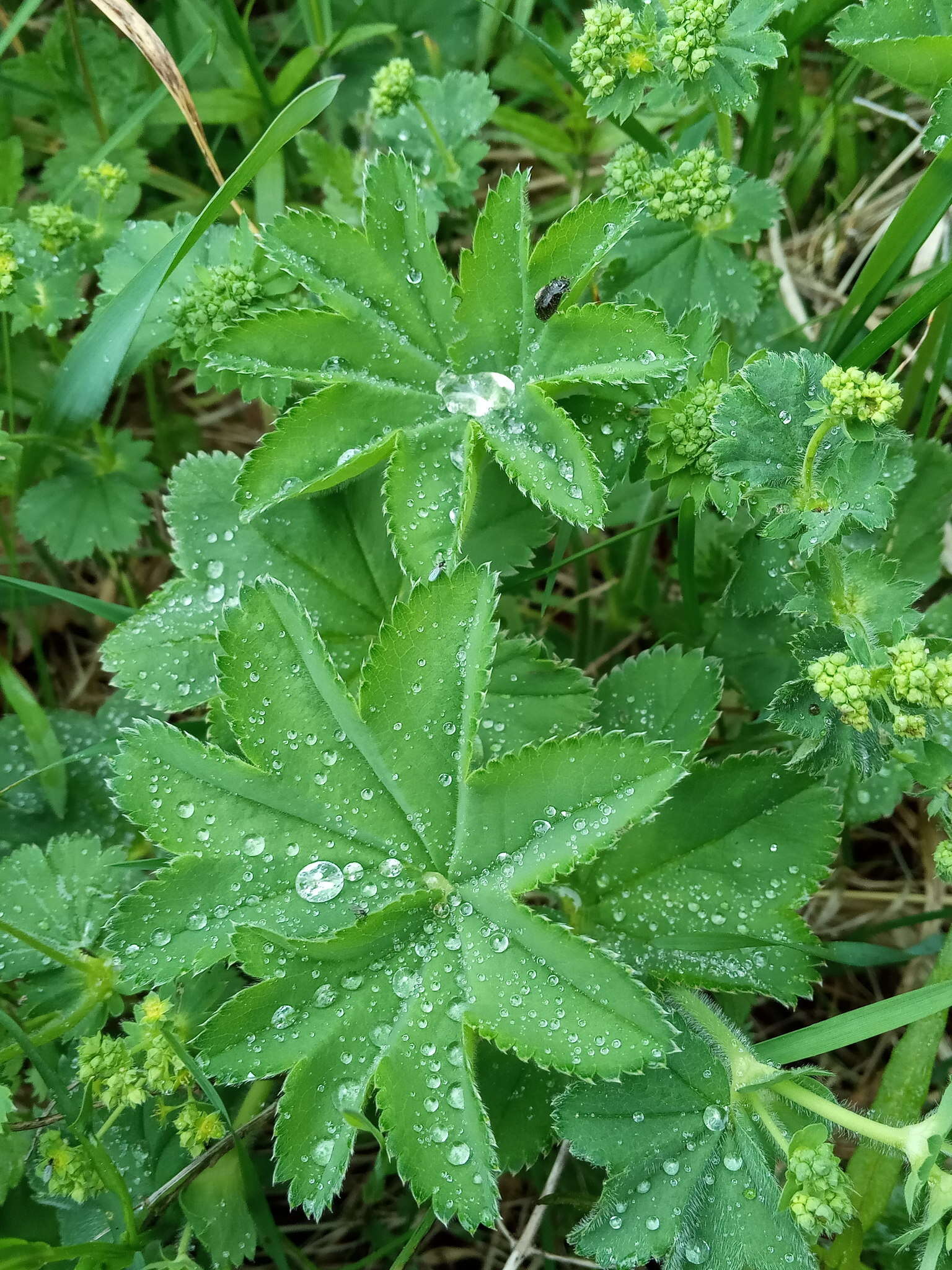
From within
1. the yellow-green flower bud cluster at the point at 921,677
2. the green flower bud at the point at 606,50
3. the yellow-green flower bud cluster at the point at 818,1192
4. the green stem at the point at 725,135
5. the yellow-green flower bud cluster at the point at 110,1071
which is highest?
the green flower bud at the point at 606,50

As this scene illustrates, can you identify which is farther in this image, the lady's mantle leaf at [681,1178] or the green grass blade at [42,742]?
the green grass blade at [42,742]

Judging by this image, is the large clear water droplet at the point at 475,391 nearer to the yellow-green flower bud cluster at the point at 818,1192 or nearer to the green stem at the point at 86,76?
the yellow-green flower bud cluster at the point at 818,1192

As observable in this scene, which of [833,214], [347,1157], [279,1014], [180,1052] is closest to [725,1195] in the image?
[347,1157]

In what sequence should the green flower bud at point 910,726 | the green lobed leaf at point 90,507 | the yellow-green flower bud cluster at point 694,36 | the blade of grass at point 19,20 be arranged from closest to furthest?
the green flower bud at point 910,726 < the yellow-green flower bud cluster at point 694,36 < the blade of grass at point 19,20 < the green lobed leaf at point 90,507

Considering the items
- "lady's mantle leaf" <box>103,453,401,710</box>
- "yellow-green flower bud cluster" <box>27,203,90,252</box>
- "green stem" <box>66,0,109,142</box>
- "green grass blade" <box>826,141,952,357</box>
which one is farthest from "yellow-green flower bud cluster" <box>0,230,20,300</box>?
"green grass blade" <box>826,141,952,357</box>

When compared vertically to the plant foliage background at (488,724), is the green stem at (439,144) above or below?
above

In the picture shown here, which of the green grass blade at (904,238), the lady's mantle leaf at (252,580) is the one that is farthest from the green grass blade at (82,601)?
the green grass blade at (904,238)

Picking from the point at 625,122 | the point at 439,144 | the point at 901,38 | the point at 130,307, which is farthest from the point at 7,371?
the point at 901,38
